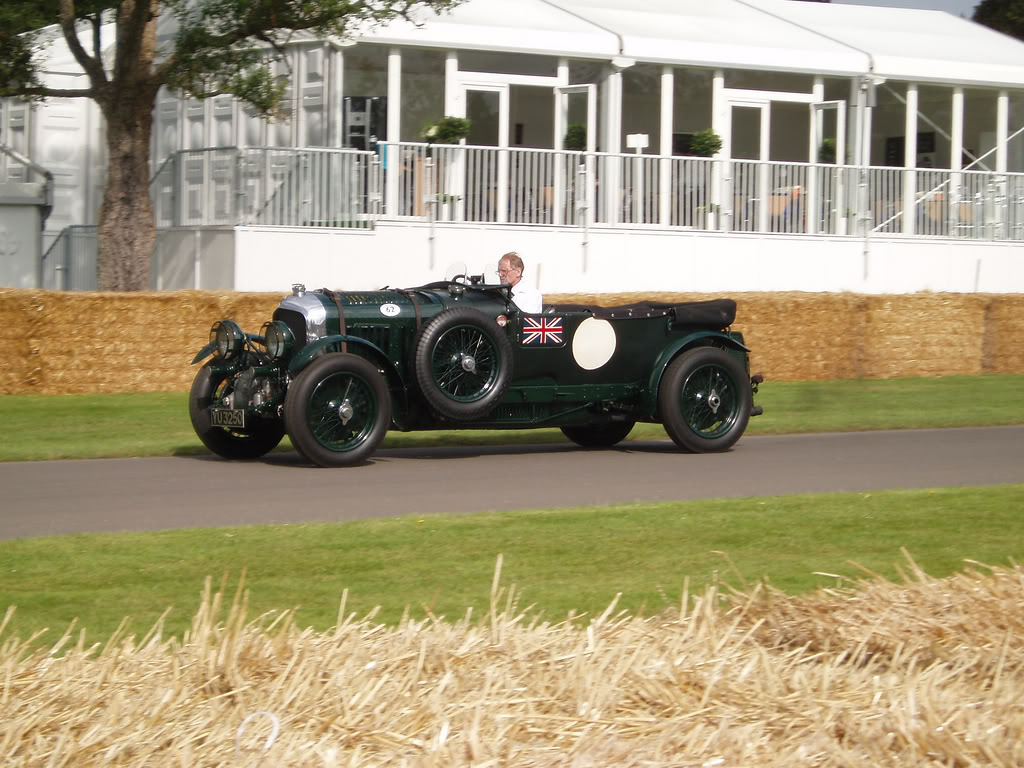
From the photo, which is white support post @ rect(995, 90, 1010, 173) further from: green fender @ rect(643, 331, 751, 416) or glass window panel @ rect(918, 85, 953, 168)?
green fender @ rect(643, 331, 751, 416)

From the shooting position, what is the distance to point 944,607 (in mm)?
3811

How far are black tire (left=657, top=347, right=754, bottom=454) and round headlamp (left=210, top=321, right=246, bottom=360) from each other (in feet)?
11.2

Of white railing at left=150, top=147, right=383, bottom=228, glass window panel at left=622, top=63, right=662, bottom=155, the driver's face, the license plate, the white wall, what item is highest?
glass window panel at left=622, top=63, right=662, bottom=155

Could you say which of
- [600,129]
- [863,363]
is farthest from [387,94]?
[863,363]

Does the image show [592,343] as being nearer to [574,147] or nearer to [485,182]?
[485,182]

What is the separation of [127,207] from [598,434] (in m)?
9.50

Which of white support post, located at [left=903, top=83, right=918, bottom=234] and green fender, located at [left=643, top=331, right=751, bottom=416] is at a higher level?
white support post, located at [left=903, top=83, right=918, bottom=234]

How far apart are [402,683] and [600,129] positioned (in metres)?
23.0

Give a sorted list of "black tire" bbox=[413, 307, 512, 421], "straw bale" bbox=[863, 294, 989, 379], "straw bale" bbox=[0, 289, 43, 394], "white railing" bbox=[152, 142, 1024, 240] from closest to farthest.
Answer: "black tire" bbox=[413, 307, 512, 421]
"straw bale" bbox=[0, 289, 43, 394]
"straw bale" bbox=[863, 294, 989, 379]
"white railing" bbox=[152, 142, 1024, 240]

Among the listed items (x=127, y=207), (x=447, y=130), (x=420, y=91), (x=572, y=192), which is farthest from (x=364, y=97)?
(x=127, y=207)

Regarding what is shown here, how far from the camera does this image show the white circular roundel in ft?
38.6

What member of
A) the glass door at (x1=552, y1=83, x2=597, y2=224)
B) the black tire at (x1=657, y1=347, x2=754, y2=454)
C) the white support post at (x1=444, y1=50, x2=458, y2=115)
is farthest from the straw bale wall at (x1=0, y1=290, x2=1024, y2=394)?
the black tire at (x1=657, y1=347, x2=754, y2=454)

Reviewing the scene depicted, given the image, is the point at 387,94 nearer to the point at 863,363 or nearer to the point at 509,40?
the point at 509,40

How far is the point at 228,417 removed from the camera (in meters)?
10.8
